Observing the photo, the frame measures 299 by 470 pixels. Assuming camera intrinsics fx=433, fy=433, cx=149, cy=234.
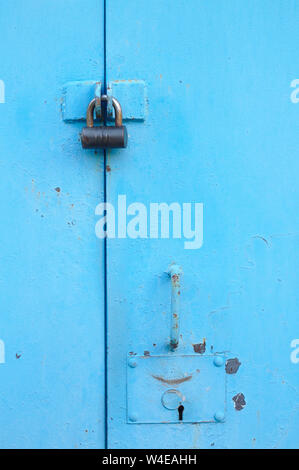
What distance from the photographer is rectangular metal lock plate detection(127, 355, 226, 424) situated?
113 centimetres

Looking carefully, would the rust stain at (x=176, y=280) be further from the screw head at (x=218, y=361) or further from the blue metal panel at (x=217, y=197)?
the screw head at (x=218, y=361)

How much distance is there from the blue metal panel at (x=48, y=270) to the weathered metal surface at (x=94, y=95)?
Answer: 27mm

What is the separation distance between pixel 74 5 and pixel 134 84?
253mm

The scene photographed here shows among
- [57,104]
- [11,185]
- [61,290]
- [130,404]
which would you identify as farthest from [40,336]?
[57,104]

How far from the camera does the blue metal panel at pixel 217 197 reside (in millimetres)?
1109

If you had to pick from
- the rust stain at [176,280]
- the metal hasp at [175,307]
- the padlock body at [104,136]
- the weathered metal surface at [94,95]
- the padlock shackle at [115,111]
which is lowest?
the metal hasp at [175,307]

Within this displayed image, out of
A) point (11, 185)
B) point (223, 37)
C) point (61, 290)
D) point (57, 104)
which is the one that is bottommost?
point (61, 290)

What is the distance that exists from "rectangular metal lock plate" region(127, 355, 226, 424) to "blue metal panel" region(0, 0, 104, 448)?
10cm

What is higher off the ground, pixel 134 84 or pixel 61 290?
pixel 134 84

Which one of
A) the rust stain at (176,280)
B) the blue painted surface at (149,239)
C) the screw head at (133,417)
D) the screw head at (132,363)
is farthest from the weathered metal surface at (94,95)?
the screw head at (133,417)

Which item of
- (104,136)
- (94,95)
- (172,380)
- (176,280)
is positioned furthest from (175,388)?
(94,95)

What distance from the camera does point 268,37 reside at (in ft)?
3.65

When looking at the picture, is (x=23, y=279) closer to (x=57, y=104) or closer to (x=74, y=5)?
(x=57, y=104)

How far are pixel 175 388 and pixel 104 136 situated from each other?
26.4 inches
